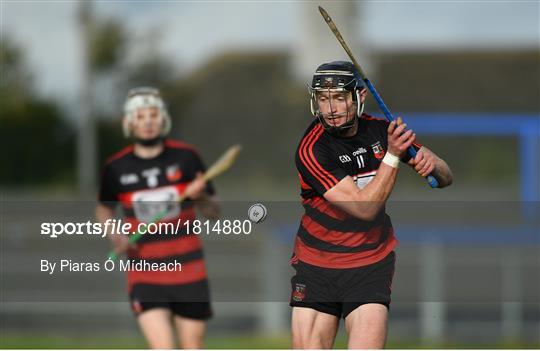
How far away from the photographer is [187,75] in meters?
44.6

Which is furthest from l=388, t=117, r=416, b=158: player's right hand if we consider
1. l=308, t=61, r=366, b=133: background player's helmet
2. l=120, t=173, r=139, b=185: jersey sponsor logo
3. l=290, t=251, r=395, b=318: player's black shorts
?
l=120, t=173, r=139, b=185: jersey sponsor logo

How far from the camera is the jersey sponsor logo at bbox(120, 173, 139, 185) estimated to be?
7188mm

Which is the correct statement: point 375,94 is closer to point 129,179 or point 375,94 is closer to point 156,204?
point 156,204

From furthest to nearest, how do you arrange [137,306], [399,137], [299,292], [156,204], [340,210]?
[137,306] → [156,204] → [299,292] → [340,210] → [399,137]

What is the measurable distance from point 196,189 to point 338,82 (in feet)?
6.17

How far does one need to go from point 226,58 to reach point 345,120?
1734 inches

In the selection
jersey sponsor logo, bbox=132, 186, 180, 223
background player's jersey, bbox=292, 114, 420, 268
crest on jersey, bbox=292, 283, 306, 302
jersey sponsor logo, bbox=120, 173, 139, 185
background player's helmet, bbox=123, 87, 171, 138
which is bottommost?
crest on jersey, bbox=292, 283, 306, 302

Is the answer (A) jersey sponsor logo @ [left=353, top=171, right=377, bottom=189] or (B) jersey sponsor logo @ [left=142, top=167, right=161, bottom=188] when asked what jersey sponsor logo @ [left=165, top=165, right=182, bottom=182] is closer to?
(B) jersey sponsor logo @ [left=142, top=167, right=161, bottom=188]

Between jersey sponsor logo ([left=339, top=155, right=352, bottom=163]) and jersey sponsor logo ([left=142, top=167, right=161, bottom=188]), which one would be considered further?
jersey sponsor logo ([left=142, top=167, right=161, bottom=188])

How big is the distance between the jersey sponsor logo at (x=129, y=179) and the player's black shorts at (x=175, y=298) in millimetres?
640

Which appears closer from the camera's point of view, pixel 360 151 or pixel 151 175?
pixel 360 151

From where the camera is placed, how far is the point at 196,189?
23.5 ft

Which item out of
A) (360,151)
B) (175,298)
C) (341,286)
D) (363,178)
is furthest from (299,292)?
(175,298)

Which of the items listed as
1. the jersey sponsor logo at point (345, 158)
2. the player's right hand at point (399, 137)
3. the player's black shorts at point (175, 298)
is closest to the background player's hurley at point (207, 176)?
the player's black shorts at point (175, 298)
